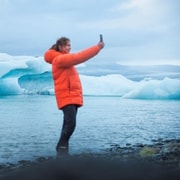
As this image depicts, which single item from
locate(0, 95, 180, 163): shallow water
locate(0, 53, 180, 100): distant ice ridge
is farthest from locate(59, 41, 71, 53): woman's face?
locate(0, 53, 180, 100): distant ice ridge

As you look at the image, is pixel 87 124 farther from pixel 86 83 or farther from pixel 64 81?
pixel 64 81

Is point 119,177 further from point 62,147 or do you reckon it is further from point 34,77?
point 34,77

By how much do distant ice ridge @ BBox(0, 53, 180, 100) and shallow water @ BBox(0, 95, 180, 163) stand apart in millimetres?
140

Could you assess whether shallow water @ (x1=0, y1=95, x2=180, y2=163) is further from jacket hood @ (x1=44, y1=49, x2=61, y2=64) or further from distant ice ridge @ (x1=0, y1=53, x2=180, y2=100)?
jacket hood @ (x1=44, y1=49, x2=61, y2=64)

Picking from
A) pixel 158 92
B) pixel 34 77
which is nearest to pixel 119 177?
pixel 158 92

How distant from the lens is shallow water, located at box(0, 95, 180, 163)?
3.95m

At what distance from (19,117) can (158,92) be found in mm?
2347

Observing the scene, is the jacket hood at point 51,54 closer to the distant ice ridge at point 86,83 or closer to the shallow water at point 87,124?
the shallow water at point 87,124

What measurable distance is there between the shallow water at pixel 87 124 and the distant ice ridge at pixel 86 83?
140mm

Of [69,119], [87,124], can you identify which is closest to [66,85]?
[69,119]

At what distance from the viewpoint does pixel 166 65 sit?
554cm

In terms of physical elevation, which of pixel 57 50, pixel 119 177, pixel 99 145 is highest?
pixel 57 50

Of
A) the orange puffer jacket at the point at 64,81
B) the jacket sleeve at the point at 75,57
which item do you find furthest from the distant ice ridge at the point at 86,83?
the jacket sleeve at the point at 75,57

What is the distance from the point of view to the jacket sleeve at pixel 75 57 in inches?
82.3
